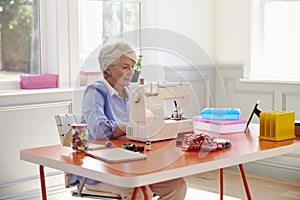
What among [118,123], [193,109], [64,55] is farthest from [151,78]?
[118,123]

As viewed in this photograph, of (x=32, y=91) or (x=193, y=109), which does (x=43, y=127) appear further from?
(x=193, y=109)

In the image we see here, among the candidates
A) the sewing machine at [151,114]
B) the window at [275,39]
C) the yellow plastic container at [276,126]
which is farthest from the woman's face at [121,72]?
the window at [275,39]

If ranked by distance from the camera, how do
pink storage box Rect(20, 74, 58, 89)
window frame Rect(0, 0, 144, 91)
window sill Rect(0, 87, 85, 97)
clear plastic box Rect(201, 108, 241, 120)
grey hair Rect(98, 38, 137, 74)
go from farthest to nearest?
1. window frame Rect(0, 0, 144, 91)
2. pink storage box Rect(20, 74, 58, 89)
3. window sill Rect(0, 87, 85, 97)
4. clear plastic box Rect(201, 108, 241, 120)
5. grey hair Rect(98, 38, 137, 74)

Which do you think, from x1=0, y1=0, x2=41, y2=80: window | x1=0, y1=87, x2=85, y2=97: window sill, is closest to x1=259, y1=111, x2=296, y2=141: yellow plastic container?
x1=0, y1=87, x2=85, y2=97: window sill

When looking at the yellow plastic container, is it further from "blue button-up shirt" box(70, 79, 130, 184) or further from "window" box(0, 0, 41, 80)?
"window" box(0, 0, 41, 80)

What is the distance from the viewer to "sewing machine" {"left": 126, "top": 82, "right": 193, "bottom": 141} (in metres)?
2.47

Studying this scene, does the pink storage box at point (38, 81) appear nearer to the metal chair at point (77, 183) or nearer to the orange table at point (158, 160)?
the metal chair at point (77, 183)

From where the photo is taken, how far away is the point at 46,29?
396 cm

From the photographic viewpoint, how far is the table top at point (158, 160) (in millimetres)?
1885

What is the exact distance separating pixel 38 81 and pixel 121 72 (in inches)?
48.0

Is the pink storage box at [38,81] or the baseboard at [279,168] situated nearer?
the pink storage box at [38,81]

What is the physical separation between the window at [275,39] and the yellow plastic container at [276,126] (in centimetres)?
185

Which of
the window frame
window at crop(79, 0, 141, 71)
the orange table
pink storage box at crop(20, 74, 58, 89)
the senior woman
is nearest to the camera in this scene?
the orange table

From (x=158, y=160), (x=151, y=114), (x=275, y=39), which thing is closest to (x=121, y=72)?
(x=151, y=114)
